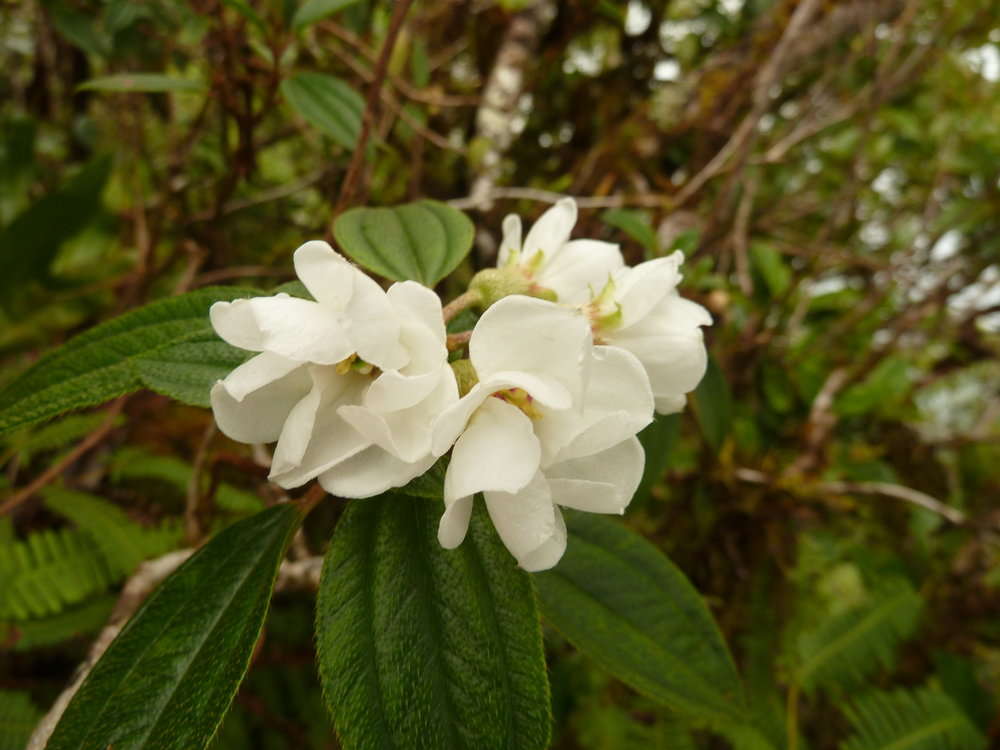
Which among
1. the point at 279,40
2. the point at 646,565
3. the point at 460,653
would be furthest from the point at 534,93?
the point at 460,653

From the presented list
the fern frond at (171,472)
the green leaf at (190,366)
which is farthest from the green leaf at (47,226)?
the green leaf at (190,366)

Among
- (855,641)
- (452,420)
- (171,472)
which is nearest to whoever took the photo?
(452,420)

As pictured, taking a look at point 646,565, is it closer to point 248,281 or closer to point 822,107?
point 248,281

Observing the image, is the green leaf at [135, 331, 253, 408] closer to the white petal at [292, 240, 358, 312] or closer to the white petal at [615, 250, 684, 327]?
the white petal at [292, 240, 358, 312]

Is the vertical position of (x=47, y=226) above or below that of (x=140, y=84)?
below

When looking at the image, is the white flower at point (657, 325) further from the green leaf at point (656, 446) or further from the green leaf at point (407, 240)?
the green leaf at point (656, 446)

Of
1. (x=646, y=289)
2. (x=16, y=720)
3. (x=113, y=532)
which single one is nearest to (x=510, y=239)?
(x=646, y=289)

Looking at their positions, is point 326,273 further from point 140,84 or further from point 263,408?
point 140,84
